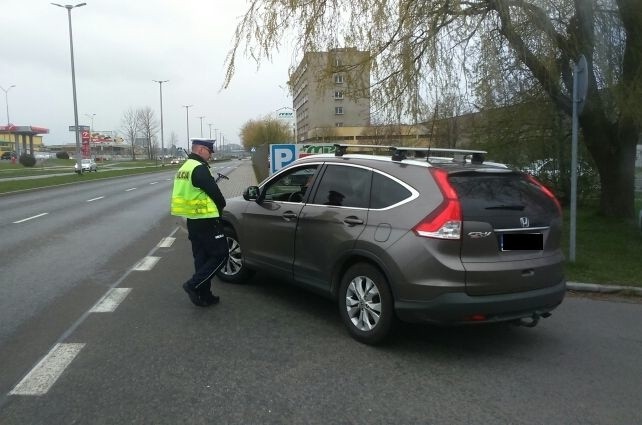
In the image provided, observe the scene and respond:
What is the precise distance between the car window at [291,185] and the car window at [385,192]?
998mm

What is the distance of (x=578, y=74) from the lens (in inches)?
296

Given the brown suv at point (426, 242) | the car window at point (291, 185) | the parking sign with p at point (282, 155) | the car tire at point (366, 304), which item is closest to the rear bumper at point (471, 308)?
the brown suv at point (426, 242)

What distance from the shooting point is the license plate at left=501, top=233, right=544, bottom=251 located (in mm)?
4418

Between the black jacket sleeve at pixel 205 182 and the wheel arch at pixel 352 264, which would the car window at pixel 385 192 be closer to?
the wheel arch at pixel 352 264

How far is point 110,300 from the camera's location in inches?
238

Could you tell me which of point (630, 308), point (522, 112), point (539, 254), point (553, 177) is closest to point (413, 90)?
point (522, 112)

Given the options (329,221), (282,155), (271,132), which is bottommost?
(329,221)

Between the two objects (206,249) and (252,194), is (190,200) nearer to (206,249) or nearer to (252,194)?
(206,249)

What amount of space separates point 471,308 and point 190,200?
2.95 m

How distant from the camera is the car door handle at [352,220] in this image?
190 inches

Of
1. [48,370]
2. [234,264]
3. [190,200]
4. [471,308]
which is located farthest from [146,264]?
[471,308]

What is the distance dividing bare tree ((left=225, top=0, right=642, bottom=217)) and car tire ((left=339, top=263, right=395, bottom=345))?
5602mm

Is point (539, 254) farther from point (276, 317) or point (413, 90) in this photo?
point (413, 90)

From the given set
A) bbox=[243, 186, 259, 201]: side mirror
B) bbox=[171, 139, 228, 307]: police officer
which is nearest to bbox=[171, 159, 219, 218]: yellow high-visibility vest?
bbox=[171, 139, 228, 307]: police officer
